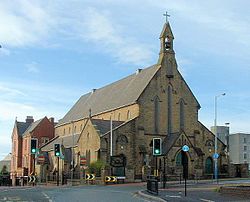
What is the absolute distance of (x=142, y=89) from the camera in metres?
72.3

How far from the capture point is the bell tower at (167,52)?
7462 centimetres

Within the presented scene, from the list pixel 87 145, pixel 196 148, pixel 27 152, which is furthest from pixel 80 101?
pixel 196 148

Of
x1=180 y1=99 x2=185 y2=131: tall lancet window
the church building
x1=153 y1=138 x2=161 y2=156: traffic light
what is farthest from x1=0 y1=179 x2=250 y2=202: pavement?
x1=180 y1=99 x2=185 y2=131: tall lancet window

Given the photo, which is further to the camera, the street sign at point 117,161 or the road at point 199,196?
the street sign at point 117,161

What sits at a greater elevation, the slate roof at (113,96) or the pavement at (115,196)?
the slate roof at (113,96)

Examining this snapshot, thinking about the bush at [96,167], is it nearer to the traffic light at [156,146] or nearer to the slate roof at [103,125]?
the slate roof at [103,125]

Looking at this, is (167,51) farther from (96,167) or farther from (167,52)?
(96,167)

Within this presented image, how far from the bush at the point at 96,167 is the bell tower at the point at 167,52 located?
735 inches

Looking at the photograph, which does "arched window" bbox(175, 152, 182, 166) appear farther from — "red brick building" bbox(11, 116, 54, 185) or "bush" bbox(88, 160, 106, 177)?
"red brick building" bbox(11, 116, 54, 185)

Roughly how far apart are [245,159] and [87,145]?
9689 centimetres

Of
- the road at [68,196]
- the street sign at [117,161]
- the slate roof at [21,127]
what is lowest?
the road at [68,196]

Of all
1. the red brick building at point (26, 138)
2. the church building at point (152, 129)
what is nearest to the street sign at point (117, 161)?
the church building at point (152, 129)

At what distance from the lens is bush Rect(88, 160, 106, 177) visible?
62.2 m

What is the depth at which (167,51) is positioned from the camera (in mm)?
75188
